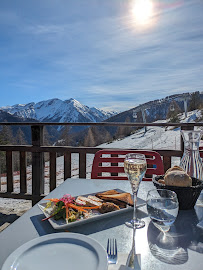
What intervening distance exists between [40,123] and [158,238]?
8.03 ft

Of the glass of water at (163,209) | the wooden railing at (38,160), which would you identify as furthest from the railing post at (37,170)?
the glass of water at (163,209)

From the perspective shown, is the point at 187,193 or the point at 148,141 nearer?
the point at 187,193

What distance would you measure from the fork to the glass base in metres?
0.12

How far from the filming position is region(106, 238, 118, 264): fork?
0.54 metres

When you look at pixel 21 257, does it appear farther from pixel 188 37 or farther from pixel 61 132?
pixel 188 37

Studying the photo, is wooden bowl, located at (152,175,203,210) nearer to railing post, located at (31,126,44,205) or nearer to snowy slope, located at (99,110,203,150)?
snowy slope, located at (99,110,203,150)

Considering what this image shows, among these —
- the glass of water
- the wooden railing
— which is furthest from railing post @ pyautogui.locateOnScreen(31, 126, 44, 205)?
the glass of water

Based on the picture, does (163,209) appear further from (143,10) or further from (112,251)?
→ (143,10)

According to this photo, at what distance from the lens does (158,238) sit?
0.66 m

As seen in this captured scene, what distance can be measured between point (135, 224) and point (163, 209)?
11 cm

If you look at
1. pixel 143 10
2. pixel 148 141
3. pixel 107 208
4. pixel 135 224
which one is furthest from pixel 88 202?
pixel 143 10

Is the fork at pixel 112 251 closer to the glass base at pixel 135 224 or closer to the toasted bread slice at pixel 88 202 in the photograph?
the glass base at pixel 135 224

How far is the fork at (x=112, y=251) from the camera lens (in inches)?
21.1

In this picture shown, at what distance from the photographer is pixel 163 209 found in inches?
27.6
